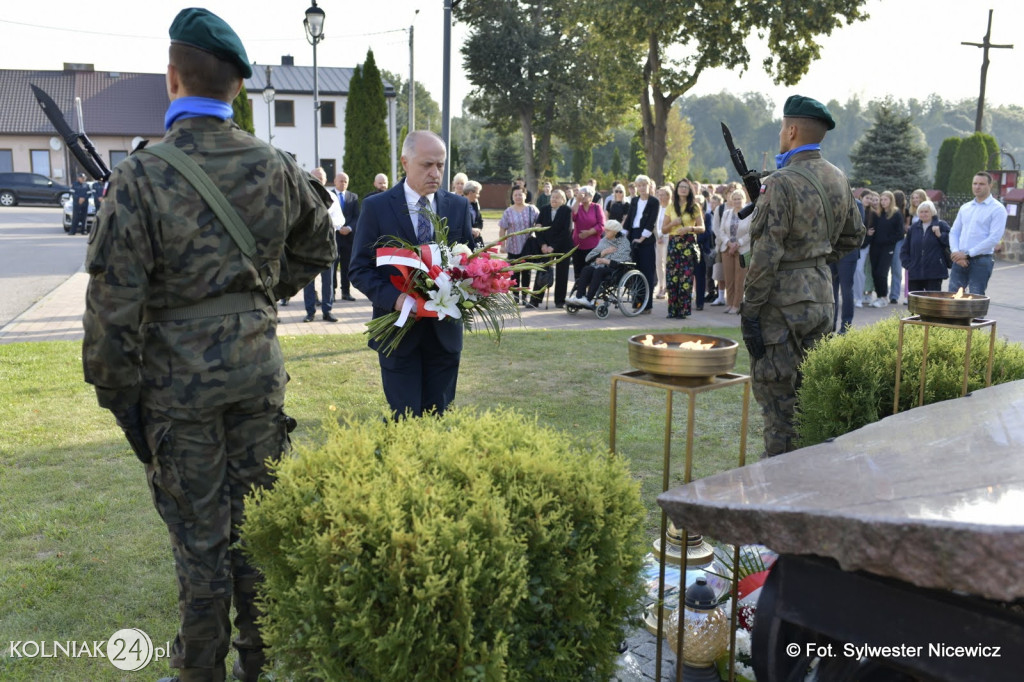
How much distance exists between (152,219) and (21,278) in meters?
17.0

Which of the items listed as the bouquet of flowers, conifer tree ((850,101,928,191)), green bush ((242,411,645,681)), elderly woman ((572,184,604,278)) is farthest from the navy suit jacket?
conifer tree ((850,101,928,191))

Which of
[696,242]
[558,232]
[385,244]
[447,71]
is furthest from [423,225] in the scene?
[696,242]

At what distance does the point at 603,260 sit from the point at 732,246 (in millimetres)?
2275

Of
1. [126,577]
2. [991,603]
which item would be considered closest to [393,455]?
[991,603]

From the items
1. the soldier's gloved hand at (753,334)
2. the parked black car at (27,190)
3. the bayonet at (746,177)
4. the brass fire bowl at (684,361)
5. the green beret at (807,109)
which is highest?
the parked black car at (27,190)

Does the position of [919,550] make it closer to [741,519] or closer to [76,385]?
[741,519]

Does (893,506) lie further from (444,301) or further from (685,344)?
(444,301)

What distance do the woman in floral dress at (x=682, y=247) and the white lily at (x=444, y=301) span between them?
990cm

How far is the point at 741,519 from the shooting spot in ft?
7.61

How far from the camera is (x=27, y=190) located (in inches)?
1767

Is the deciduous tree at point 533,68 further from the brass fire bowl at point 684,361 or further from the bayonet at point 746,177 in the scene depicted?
the brass fire bowl at point 684,361

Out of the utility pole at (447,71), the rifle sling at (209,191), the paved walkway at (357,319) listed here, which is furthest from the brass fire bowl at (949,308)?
the utility pole at (447,71)

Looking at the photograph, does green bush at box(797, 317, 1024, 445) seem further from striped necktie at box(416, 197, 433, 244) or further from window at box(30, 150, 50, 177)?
window at box(30, 150, 50, 177)

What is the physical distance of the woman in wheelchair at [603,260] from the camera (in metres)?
13.7
